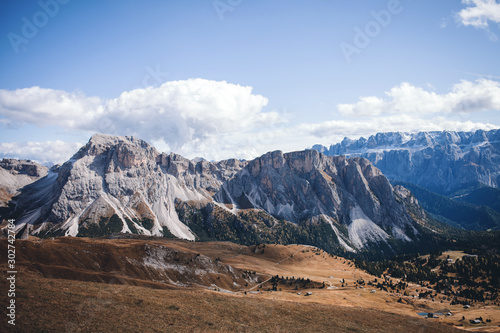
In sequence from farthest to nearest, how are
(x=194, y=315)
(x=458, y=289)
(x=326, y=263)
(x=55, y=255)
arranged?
(x=326, y=263) < (x=458, y=289) < (x=55, y=255) < (x=194, y=315)

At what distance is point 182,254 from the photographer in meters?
121

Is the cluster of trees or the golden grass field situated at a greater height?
the golden grass field

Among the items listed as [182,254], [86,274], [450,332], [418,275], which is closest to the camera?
[450,332]

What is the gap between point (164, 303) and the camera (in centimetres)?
5669

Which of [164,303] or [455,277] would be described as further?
[455,277]

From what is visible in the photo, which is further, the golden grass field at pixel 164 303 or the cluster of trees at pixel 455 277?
the cluster of trees at pixel 455 277

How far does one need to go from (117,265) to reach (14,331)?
6180 centimetres

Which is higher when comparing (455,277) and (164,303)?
(164,303)

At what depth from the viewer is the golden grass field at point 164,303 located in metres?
44.6

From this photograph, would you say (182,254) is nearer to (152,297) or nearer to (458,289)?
(152,297)

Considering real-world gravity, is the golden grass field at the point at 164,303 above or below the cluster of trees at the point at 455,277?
above

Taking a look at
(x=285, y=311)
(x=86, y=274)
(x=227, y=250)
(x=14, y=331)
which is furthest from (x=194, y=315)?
(x=227, y=250)

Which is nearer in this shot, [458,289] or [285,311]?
[285,311]

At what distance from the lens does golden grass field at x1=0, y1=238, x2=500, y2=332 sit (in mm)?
44575
